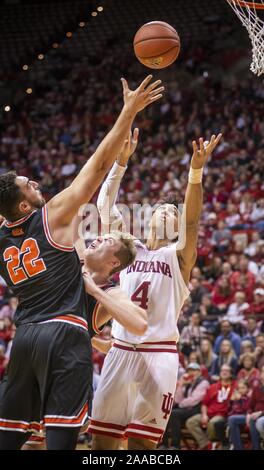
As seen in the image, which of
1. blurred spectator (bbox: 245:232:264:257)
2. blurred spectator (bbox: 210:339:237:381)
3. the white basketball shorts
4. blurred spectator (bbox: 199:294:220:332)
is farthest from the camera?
blurred spectator (bbox: 245:232:264:257)

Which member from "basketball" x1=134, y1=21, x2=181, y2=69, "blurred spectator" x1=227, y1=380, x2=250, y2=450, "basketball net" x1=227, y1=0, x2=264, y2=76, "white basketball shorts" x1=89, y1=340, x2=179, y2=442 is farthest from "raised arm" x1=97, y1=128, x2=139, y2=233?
"blurred spectator" x1=227, y1=380, x2=250, y2=450

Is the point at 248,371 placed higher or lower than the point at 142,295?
lower

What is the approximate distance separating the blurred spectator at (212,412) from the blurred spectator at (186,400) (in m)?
0.12

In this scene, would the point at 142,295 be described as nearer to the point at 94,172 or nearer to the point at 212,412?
the point at 94,172

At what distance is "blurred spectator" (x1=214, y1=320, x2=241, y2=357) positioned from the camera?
11242 millimetres

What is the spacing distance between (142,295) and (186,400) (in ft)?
18.0

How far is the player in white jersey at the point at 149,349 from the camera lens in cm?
542

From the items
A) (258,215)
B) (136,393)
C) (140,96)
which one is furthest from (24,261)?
(258,215)

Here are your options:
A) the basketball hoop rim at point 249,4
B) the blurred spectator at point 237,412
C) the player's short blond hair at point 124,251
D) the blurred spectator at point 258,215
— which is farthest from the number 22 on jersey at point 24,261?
the blurred spectator at point 258,215

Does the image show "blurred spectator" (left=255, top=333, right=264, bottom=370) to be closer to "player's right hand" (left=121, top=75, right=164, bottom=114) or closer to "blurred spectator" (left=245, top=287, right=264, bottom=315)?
"blurred spectator" (left=245, top=287, right=264, bottom=315)

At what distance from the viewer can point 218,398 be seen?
10438mm

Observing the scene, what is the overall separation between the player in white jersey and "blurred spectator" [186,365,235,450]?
5.02m

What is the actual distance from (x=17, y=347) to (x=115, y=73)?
20.1m
